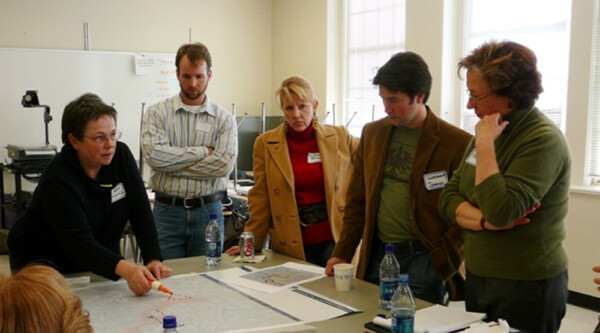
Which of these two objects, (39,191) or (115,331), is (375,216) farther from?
(39,191)

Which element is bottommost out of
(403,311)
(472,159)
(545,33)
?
(403,311)

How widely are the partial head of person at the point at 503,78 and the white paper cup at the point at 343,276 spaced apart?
27.4 inches

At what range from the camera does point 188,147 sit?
289 cm

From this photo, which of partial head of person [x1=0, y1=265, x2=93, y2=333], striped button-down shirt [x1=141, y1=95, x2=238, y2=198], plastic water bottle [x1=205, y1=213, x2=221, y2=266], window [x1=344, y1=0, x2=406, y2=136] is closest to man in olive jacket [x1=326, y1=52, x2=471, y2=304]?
plastic water bottle [x1=205, y1=213, x2=221, y2=266]

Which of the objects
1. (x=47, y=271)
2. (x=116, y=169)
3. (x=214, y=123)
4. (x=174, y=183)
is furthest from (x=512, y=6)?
(x=47, y=271)

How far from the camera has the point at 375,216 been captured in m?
2.22

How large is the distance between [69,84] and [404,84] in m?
4.71

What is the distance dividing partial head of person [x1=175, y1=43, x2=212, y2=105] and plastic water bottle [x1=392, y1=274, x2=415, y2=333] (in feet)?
5.55

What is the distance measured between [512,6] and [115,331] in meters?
4.17

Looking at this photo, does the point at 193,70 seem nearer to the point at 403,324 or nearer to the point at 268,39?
the point at 403,324

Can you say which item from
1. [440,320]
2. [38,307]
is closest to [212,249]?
[440,320]

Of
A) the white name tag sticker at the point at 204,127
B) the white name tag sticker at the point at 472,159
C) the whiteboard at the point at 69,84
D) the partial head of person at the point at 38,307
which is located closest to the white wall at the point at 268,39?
the whiteboard at the point at 69,84

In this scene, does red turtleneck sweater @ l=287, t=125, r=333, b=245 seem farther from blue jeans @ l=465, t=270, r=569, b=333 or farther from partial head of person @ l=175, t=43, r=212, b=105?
blue jeans @ l=465, t=270, r=569, b=333

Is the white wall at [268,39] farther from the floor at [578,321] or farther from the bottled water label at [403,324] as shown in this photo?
the bottled water label at [403,324]
